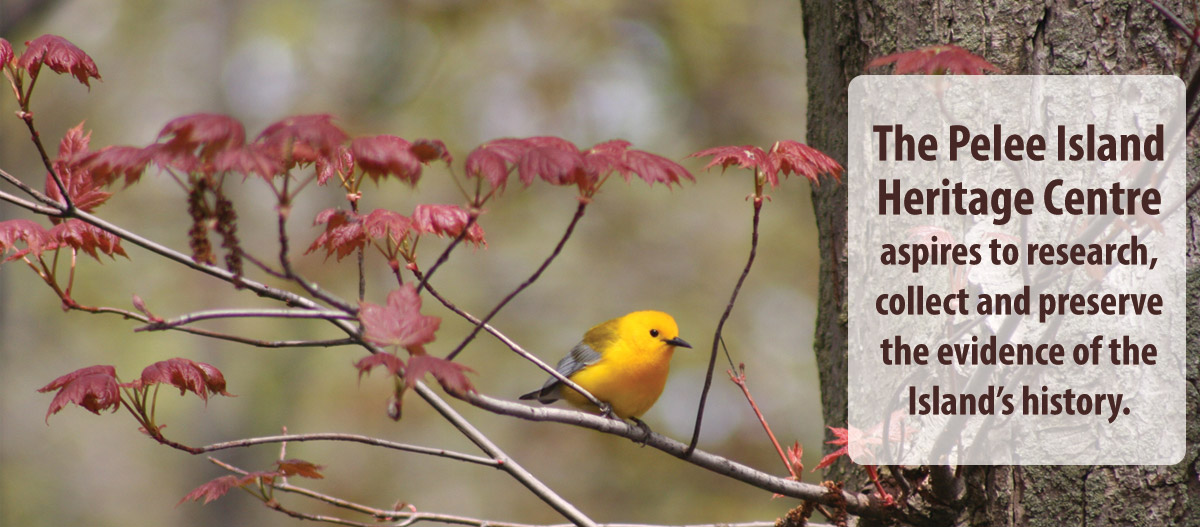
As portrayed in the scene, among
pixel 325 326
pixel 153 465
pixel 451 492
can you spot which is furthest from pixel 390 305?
pixel 153 465

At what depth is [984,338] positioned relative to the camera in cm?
201

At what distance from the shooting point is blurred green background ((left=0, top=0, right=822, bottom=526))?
8.27m

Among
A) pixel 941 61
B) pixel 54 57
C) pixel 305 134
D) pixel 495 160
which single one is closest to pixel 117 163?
pixel 305 134

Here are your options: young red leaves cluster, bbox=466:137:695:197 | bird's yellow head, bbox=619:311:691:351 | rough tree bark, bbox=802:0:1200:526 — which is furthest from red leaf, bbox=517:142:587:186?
bird's yellow head, bbox=619:311:691:351

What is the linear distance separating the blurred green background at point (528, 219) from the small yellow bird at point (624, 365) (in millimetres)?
4151

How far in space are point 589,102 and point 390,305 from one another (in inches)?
284

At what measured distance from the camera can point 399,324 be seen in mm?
1447

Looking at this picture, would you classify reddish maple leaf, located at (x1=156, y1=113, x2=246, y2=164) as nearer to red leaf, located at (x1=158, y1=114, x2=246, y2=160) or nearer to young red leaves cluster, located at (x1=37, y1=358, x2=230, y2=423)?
red leaf, located at (x1=158, y1=114, x2=246, y2=160)

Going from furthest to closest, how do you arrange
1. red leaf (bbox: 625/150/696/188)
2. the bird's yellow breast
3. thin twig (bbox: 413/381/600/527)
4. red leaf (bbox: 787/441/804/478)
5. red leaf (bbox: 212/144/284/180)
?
the bird's yellow breast < red leaf (bbox: 787/441/804/478) < thin twig (bbox: 413/381/600/527) < red leaf (bbox: 625/150/696/188) < red leaf (bbox: 212/144/284/180)

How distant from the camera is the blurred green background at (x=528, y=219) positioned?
326 inches

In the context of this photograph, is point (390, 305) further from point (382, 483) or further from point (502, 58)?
point (382, 483)

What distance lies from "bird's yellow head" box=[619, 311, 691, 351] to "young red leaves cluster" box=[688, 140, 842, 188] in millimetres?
1405

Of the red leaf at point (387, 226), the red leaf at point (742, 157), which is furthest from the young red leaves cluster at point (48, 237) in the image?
the red leaf at point (742, 157)

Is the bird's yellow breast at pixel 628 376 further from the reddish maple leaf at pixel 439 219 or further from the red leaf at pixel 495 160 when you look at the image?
the red leaf at pixel 495 160
